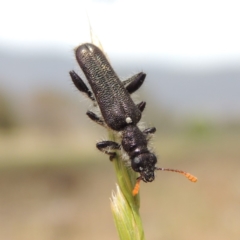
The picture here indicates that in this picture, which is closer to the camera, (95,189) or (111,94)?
(111,94)

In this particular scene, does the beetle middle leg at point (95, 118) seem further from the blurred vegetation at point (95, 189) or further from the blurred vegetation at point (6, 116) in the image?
the blurred vegetation at point (6, 116)

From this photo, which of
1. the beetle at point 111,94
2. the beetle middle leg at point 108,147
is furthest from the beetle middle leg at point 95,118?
Result: the beetle middle leg at point 108,147

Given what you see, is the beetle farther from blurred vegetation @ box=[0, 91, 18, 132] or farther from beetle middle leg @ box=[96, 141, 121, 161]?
blurred vegetation @ box=[0, 91, 18, 132]

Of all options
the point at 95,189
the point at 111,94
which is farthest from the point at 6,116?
the point at 111,94

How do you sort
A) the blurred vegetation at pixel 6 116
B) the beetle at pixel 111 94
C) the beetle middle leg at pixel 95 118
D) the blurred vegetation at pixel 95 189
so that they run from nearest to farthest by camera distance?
the beetle middle leg at pixel 95 118 < the beetle at pixel 111 94 < the blurred vegetation at pixel 95 189 < the blurred vegetation at pixel 6 116

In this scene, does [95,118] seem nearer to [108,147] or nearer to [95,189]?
[108,147]

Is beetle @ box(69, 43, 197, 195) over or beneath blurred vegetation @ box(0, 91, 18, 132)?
beneath

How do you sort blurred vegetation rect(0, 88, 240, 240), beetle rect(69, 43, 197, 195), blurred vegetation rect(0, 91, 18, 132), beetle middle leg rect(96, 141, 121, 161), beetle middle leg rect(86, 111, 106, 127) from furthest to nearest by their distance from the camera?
1. blurred vegetation rect(0, 91, 18, 132)
2. blurred vegetation rect(0, 88, 240, 240)
3. beetle rect(69, 43, 197, 195)
4. beetle middle leg rect(86, 111, 106, 127)
5. beetle middle leg rect(96, 141, 121, 161)

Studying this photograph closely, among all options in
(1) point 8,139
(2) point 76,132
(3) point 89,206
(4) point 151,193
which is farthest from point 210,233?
(2) point 76,132

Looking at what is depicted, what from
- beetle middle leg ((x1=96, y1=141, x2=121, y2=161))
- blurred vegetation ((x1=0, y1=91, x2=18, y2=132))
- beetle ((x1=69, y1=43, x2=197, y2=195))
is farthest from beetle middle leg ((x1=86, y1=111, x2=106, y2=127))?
blurred vegetation ((x1=0, y1=91, x2=18, y2=132))
